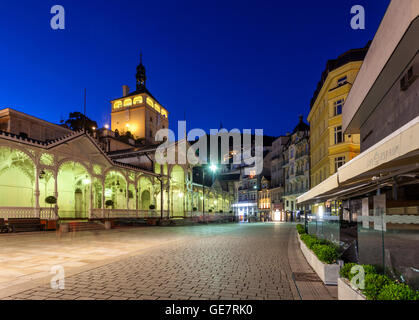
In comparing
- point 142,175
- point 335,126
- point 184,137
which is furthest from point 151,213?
point 335,126

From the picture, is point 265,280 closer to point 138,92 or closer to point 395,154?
point 395,154

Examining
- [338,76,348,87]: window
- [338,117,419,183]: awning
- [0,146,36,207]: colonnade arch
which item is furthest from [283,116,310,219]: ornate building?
[338,117,419,183]: awning

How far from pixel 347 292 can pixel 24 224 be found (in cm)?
2128

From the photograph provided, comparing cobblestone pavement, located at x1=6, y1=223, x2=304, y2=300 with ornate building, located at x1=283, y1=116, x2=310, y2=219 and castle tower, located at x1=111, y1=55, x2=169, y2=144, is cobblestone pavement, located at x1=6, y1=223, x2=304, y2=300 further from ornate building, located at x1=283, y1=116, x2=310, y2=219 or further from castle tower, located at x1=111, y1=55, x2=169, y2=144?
castle tower, located at x1=111, y1=55, x2=169, y2=144

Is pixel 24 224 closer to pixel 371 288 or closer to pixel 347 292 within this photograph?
pixel 347 292

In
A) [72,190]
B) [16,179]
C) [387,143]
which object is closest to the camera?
[387,143]

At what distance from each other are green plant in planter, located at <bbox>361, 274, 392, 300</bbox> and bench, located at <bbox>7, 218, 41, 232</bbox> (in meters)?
21.1

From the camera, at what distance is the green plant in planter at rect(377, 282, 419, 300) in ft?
11.2

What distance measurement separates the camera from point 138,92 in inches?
2761

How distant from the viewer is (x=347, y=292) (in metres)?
4.42

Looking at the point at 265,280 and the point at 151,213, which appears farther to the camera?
the point at 151,213

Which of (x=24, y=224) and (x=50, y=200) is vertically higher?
(x=50, y=200)

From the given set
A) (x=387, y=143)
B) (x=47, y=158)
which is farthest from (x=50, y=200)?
(x=387, y=143)

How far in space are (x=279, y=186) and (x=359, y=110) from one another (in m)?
55.4
